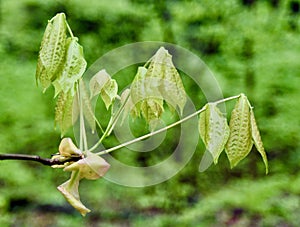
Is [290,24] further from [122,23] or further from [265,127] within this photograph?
[122,23]

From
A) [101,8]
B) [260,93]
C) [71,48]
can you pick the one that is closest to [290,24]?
[260,93]

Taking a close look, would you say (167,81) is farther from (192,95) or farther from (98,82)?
(192,95)

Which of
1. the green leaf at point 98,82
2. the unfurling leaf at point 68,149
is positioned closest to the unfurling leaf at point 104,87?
the green leaf at point 98,82

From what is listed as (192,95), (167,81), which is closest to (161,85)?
(167,81)

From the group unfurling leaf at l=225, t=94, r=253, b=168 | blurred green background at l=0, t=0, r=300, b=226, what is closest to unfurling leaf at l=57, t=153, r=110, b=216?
unfurling leaf at l=225, t=94, r=253, b=168

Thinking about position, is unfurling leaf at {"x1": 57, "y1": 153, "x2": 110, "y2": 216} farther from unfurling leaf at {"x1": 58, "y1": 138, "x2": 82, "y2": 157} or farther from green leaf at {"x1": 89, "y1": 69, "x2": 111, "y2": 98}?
green leaf at {"x1": 89, "y1": 69, "x2": 111, "y2": 98}

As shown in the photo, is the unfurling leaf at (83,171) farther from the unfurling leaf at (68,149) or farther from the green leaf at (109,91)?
the green leaf at (109,91)
